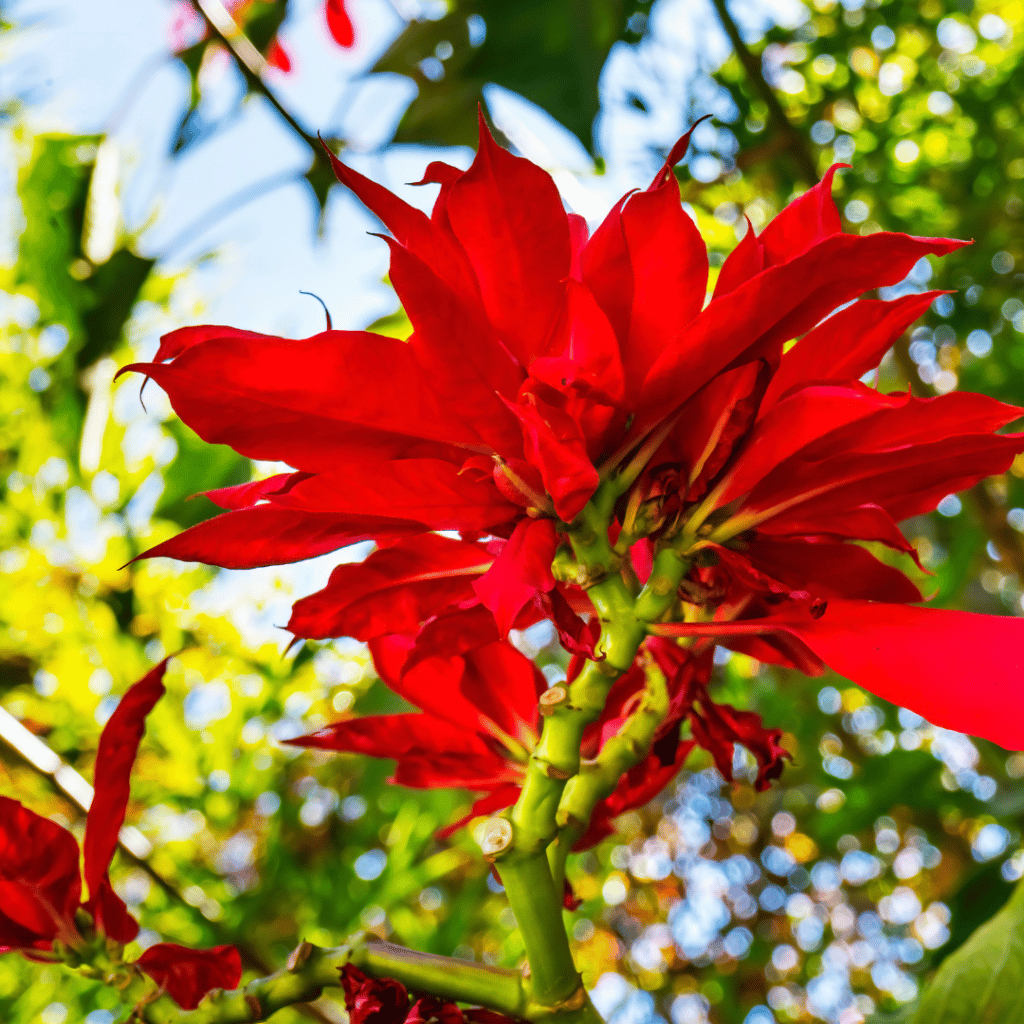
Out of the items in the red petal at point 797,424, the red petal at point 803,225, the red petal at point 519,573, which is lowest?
the red petal at point 797,424

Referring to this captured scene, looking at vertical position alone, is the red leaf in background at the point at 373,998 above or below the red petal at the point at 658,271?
below

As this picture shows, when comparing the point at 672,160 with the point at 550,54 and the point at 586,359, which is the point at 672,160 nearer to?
the point at 586,359

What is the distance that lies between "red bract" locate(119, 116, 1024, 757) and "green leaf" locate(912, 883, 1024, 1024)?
121 mm

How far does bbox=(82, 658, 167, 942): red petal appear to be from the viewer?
11.1 inches

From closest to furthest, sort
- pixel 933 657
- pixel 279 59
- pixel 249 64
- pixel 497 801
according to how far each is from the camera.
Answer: pixel 933 657, pixel 497 801, pixel 249 64, pixel 279 59

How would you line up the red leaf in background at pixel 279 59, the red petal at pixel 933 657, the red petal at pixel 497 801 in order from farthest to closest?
the red leaf in background at pixel 279 59
the red petal at pixel 497 801
the red petal at pixel 933 657

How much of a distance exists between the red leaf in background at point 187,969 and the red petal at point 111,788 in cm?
2

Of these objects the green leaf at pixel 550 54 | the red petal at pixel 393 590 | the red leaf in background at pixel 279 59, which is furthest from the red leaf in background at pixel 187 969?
the red leaf in background at pixel 279 59

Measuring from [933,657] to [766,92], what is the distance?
0.63 m

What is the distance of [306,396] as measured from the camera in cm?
23

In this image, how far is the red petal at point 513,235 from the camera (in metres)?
0.23

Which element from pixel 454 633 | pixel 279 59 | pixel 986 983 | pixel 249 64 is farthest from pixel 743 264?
pixel 279 59

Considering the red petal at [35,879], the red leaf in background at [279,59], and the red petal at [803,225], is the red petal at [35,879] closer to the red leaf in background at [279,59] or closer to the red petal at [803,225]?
the red petal at [803,225]

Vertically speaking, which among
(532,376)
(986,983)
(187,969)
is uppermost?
(532,376)
